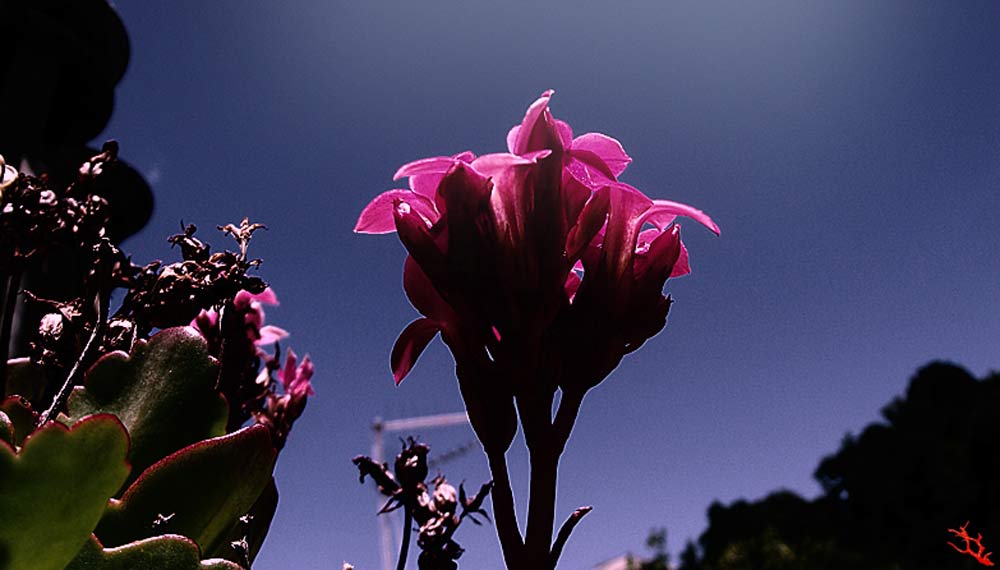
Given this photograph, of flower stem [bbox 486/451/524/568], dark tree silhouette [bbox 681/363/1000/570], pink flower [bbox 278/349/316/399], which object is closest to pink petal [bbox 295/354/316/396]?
pink flower [bbox 278/349/316/399]

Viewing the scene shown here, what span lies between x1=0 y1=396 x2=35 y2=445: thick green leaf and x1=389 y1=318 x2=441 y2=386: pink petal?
14.9 inches

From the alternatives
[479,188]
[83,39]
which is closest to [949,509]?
[83,39]

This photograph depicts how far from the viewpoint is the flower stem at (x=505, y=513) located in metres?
0.70

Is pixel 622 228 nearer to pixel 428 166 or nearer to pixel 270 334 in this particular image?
pixel 428 166

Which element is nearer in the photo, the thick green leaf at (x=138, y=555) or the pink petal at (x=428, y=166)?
the thick green leaf at (x=138, y=555)

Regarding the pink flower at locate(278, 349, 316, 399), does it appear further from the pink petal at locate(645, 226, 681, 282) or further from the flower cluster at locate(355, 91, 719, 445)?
the pink petal at locate(645, 226, 681, 282)

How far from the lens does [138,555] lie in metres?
0.63

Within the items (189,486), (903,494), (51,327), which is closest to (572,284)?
(189,486)

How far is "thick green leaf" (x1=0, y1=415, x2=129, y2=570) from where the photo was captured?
1.92 feet

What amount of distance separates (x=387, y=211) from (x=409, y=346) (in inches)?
6.4

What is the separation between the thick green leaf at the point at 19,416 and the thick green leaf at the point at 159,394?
4 centimetres

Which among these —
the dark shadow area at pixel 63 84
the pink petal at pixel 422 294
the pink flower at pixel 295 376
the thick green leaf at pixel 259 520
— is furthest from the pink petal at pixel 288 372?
the dark shadow area at pixel 63 84

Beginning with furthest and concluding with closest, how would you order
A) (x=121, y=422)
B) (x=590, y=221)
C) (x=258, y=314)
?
(x=258, y=314) → (x=590, y=221) → (x=121, y=422)

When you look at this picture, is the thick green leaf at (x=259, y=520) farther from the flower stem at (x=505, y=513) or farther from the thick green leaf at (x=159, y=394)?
the flower stem at (x=505, y=513)
